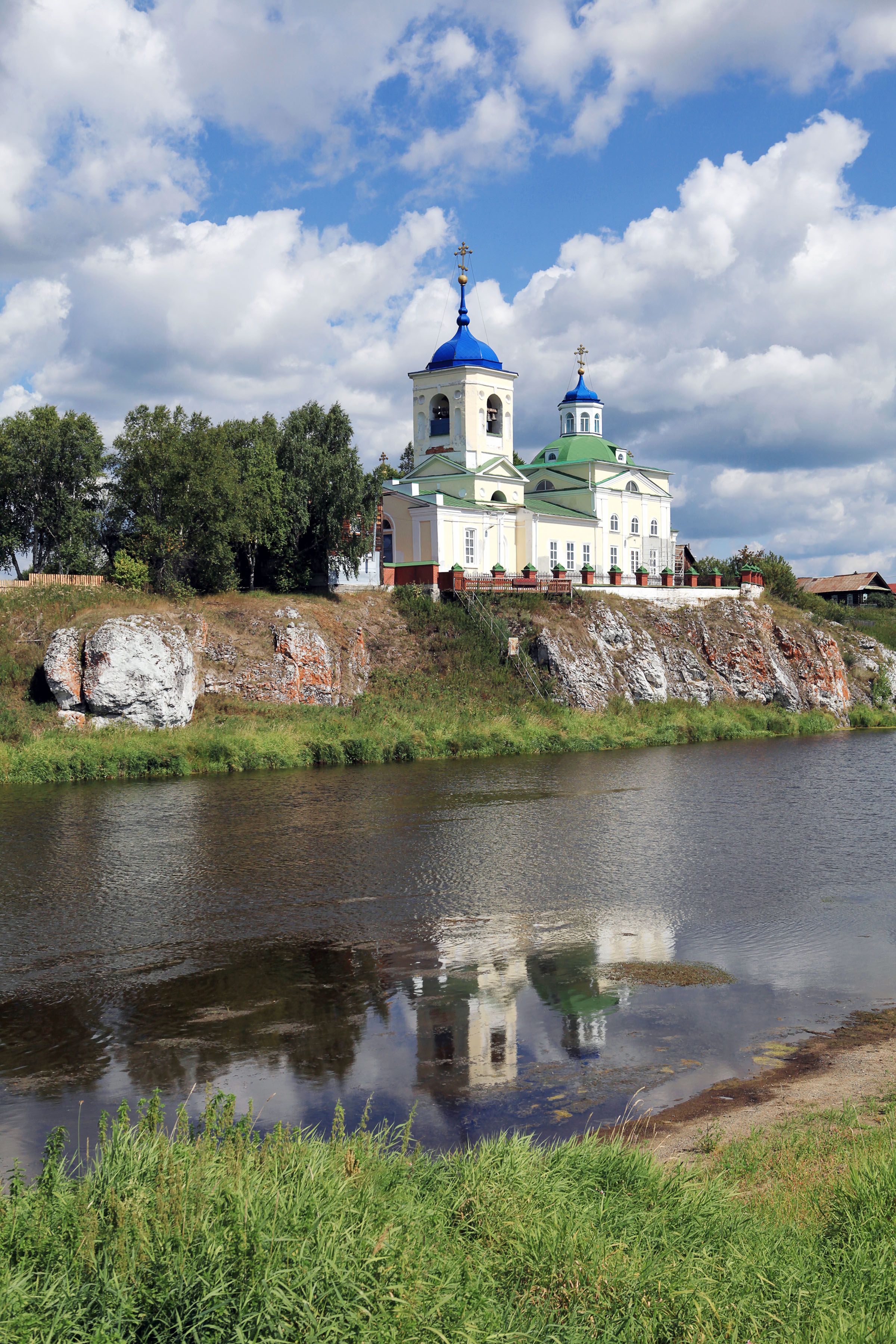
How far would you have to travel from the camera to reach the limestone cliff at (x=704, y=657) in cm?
5700

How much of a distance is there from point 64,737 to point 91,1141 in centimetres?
3167

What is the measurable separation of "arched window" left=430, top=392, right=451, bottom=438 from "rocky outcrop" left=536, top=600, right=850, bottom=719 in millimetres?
17697

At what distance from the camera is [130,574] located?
4916 centimetres

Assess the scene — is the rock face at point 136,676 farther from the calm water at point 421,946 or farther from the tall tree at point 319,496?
the tall tree at point 319,496

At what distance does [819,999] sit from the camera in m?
14.6

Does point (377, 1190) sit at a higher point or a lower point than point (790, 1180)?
higher

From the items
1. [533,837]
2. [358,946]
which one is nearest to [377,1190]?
[358,946]

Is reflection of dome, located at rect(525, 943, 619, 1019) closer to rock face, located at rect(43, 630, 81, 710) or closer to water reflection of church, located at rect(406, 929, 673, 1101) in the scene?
water reflection of church, located at rect(406, 929, 673, 1101)

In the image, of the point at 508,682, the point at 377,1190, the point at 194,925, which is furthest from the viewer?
the point at 508,682

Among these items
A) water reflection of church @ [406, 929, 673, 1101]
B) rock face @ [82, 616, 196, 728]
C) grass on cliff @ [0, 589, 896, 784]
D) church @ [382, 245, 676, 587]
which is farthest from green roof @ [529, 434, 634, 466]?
water reflection of church @ [406, 929, 673, 1101]

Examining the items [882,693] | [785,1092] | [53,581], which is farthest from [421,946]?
[882,693]

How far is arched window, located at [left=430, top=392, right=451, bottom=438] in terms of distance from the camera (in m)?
70.4

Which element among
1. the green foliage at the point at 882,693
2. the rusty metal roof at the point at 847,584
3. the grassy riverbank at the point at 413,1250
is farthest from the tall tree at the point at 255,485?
the rusty metal roof at the point at 847,584

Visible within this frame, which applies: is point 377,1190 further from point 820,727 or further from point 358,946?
point 820,727
